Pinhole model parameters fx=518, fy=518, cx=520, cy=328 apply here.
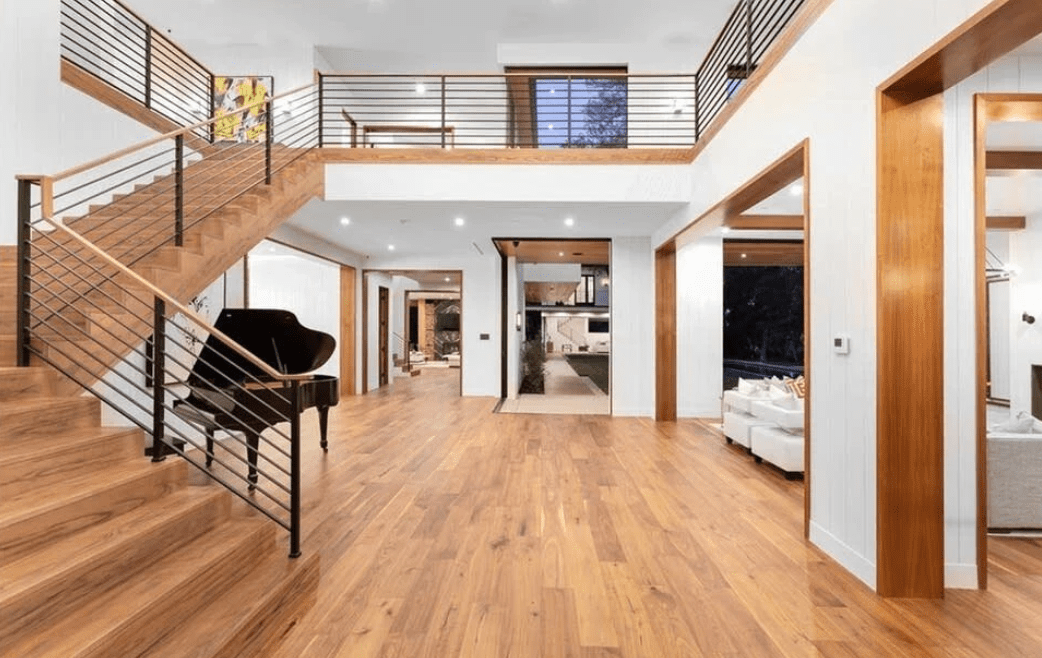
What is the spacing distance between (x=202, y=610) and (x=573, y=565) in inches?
66.1

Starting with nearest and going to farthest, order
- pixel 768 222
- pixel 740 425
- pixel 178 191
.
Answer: pixel 178 191 → pixel 740 425 → pixel 768 222

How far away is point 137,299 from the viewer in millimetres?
2592

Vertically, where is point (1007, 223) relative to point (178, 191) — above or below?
above

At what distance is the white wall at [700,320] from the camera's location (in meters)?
7.67

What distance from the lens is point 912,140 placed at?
2.41 m

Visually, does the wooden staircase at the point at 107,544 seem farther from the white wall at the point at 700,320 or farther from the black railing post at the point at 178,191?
the white wall at the point at 700,320

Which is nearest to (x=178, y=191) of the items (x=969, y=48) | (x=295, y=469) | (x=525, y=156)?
(x=295, y=469)

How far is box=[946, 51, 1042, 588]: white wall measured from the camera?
2.42 meters

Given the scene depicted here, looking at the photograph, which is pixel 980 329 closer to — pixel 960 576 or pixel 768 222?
pixel 960 576

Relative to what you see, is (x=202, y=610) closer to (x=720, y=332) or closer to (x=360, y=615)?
(x=360, y=615)

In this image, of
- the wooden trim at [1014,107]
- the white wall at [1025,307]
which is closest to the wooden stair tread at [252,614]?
the wooden trim at [1014,107]

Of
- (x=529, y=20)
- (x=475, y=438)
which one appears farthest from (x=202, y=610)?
(x=529, y=20)

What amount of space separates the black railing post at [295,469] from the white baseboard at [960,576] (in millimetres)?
3112

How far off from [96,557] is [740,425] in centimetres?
519
